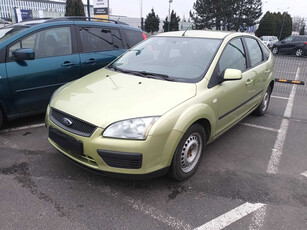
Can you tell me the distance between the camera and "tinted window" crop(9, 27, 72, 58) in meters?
4.06

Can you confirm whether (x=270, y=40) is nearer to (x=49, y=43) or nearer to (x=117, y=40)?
(x=117, y=40)

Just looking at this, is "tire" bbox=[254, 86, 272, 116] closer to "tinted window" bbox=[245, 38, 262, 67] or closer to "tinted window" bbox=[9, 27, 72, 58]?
A: "tinted window" bbox=[245, 38, 262, 67]

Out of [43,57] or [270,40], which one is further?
[270,40]

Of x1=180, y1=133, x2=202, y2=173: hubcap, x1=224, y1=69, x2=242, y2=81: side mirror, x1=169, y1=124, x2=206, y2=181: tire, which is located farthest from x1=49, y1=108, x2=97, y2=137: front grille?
x1=224, y1=69, x2=242, y2=81: side mirror

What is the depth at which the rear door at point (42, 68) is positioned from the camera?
3889 millimetres

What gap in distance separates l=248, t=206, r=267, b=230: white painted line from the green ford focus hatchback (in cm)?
79

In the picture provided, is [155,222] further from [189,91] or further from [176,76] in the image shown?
[176,76]

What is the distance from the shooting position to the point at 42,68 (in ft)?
13.5

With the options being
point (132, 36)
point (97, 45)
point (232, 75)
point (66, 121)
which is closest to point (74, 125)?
point (66, 121)

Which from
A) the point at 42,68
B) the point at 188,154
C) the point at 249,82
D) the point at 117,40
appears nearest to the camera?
the point at 188,154

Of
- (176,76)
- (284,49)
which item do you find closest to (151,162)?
(176,76)

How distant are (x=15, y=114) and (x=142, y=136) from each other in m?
2.60

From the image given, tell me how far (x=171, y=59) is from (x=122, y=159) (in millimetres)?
1640

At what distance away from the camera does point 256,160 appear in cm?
351
